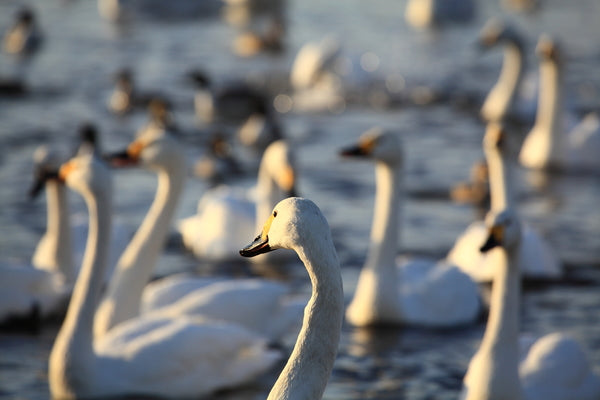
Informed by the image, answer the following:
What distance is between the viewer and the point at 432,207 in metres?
12.1

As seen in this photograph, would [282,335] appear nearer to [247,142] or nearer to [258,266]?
[258,266]

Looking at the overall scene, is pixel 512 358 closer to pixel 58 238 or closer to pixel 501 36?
pixel 58 238

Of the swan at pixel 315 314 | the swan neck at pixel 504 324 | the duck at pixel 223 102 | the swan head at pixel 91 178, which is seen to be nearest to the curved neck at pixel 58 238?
the swan head at pixel 91 178

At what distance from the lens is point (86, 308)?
689cm

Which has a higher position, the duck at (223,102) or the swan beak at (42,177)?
the duck at (223,102)

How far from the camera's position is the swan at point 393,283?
8.41 meters

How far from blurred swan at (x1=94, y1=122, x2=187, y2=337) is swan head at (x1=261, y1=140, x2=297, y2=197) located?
1710mm

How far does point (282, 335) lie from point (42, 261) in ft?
7.26

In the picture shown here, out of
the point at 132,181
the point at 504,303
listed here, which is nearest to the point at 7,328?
the point at 504,303

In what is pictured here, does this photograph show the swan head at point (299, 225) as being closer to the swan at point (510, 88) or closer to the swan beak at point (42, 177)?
the swan beak at point (42, 177)

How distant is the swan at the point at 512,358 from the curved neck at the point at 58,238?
347 centimetres

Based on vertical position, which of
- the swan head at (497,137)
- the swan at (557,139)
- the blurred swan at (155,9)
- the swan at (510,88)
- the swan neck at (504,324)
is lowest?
the swan neck at (504,324)

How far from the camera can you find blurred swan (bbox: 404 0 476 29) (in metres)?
24.3

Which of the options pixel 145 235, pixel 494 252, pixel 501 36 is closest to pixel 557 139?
pixel 501 36
